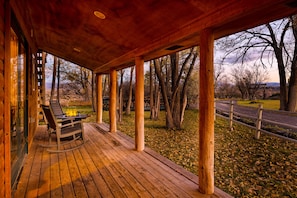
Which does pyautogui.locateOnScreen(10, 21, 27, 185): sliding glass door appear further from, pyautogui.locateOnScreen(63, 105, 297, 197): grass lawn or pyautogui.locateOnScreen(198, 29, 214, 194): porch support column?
pyautogui.locateOnScreen(63, 105, 297, 197): grass lawn

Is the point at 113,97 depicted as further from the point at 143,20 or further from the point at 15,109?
the point at 143,20

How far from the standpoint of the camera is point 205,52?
8.29 feet

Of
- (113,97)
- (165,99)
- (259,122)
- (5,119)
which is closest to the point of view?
(5,119)

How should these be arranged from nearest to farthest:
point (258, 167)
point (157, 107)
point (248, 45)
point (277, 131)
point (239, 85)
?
1. point (258, 167)
2. point (277, 131)
3. point (248, 45)
4. point (157, 107)
5. point (239, 85)

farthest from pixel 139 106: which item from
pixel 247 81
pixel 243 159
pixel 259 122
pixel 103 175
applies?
pixel 247 81

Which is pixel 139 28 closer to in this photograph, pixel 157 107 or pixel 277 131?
pixel 277 131

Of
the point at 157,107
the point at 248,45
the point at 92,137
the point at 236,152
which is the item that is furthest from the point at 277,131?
the point at 157,107

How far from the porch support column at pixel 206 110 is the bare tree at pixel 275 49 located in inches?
234

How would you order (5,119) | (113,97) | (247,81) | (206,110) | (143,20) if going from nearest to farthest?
(5,119) < (206,110) < (143,20) < (113,97) < (247,81)

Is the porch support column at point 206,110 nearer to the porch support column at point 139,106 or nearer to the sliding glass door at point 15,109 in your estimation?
the porch support column at point 139,106

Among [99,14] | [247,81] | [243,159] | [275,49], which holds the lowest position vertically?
[243,159]

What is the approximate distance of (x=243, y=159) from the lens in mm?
5492

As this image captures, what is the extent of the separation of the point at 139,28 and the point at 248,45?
6.34 meters

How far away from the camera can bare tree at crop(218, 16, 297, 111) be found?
7.36m
